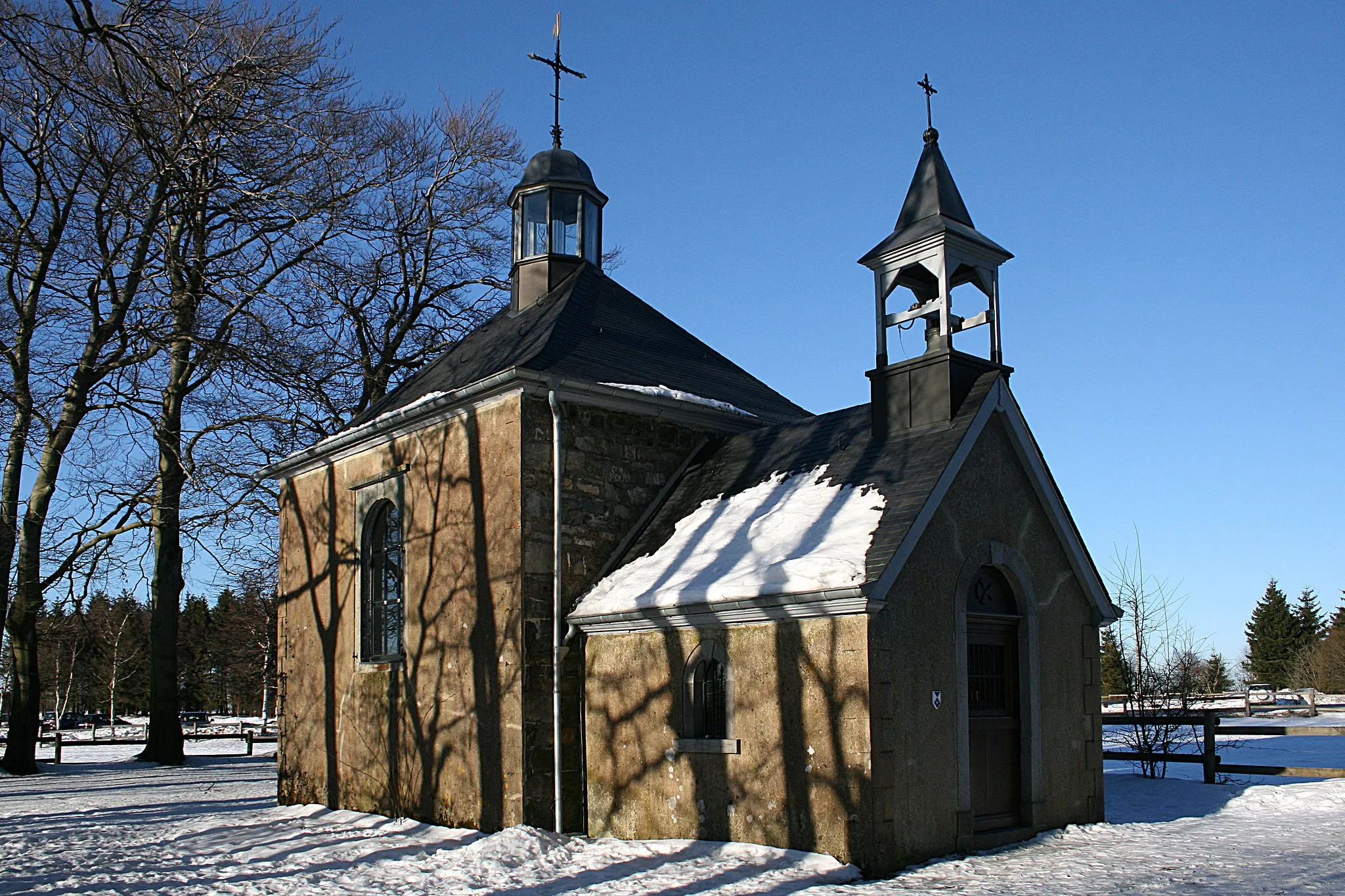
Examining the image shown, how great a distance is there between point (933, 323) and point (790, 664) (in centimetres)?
483

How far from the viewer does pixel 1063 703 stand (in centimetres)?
1181

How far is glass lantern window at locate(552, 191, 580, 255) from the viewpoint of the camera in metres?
17.5

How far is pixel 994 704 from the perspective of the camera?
37.1ft

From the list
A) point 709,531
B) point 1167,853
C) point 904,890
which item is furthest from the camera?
point 709,531

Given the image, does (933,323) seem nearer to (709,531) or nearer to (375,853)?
(709,531)

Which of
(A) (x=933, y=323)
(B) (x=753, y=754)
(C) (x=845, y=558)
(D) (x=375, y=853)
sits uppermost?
(A) (x=933, y=323)

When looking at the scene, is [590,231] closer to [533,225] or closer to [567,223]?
[567,223]

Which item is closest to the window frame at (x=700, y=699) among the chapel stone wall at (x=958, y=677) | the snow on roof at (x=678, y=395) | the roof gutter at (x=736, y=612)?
the roof gutter at (x=736, y=612)

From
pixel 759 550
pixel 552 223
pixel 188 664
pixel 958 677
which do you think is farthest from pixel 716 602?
pixel 188 664

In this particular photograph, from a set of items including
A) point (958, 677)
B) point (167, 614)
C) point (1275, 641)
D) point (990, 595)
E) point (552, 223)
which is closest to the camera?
point (958, 677)

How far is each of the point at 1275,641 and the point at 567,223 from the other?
61.2m

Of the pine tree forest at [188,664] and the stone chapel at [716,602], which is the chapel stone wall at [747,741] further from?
the pine tree forest at [188,664]

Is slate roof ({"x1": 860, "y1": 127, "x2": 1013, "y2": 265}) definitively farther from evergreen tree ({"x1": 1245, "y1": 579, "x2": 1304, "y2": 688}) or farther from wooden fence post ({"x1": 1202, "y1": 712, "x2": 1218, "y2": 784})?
evergreen tree ({"x1": 1245, "y1": 579, "x2": 1304, "y2": 688})

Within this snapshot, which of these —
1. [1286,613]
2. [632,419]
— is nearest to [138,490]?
[632,419]
